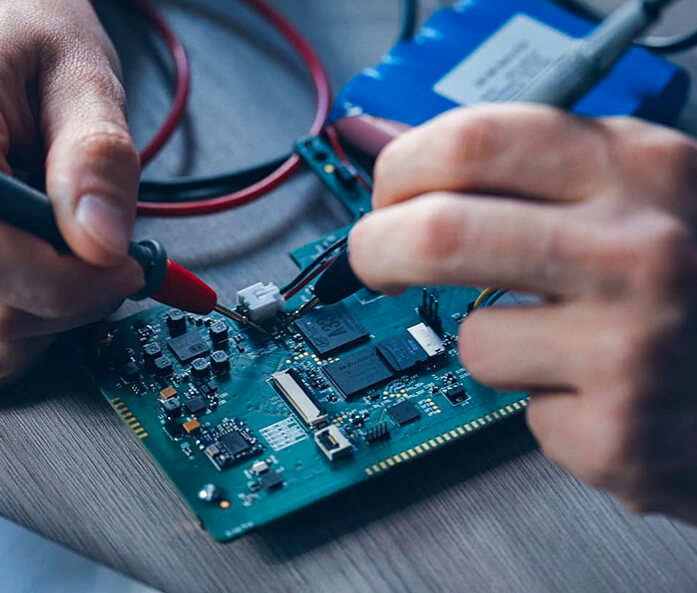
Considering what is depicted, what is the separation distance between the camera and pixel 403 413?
0.78 meters

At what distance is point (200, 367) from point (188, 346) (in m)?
0.03

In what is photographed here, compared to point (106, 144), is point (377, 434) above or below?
below

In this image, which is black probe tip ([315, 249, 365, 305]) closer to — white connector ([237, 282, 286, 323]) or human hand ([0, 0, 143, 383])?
white connector ([237, 282, 286, 323])

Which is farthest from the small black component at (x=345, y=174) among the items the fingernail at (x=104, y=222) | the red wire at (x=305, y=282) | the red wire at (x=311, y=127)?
the fingernail at (x=104, y=222)

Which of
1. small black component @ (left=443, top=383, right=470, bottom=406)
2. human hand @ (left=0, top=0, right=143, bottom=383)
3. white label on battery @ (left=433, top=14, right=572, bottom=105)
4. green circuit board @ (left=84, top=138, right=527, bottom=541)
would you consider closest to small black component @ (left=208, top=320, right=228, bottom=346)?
green circuit board @ (left=84, top=138, right=527, bottom=541)

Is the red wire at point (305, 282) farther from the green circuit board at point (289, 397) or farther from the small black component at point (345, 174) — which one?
the small black component at point (345, 174)

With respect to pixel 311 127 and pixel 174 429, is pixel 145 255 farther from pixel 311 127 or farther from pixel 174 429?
pixel 311 127

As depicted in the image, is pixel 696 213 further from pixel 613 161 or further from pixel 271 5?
pixel 271 5

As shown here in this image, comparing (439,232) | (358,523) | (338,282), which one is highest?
(439,232)

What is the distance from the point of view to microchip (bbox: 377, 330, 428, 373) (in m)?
0.81

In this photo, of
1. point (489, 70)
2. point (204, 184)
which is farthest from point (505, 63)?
point (204, 184)

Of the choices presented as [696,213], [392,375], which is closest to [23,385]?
[392,375]

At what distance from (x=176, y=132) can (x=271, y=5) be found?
0.30 meters

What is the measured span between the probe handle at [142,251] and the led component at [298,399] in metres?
0.09
